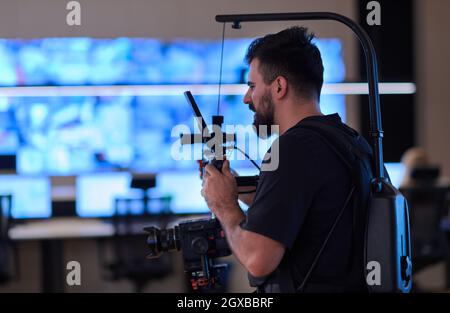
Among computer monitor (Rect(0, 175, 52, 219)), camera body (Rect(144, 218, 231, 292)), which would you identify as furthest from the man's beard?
computer monitor (Rect(0, 175, 52, 219))

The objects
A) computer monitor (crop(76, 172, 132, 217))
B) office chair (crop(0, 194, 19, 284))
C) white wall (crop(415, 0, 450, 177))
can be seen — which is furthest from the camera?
white wall (crop(415, 0, 450, 177))

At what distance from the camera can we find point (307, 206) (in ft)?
4.99

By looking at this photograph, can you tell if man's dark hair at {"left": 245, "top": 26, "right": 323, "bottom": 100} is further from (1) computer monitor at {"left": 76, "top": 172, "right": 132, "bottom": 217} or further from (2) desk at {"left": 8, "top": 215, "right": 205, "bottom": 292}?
(1) computer monitor at {"left": 76, "top": 172, "right": 132, "bottom": 217}

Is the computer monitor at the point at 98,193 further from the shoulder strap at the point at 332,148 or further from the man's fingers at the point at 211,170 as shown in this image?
the shoulder strap at the point at 332,148

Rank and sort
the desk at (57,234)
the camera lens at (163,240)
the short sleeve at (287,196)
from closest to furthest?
the short sleeve at (287,196)
the camera lens at (163,240)
the desk at (57,234)

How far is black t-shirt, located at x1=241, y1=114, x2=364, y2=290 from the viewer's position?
1.51 meters

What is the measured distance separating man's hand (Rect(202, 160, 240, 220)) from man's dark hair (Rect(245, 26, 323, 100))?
0.25 metres

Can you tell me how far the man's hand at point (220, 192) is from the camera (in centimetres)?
164

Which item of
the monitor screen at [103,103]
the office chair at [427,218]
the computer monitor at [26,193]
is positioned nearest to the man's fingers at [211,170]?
the office chair at [427,218]

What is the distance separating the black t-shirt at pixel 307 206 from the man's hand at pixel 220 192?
0.10 metres

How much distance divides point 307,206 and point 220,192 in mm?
228

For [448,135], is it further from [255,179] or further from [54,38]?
[255,179]

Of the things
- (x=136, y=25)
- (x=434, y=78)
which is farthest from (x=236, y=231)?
(x=434, y=78)
